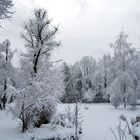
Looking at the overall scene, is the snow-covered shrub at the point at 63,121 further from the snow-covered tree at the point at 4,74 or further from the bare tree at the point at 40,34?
the snow-covered tree at the point at 4,74

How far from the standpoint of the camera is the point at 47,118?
21.4m

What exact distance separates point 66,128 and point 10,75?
44.6ft

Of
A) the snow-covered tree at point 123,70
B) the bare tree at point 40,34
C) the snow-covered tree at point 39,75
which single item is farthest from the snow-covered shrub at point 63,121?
the snow-covered tree at point 123,70

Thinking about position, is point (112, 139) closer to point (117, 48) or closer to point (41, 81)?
point (41, 81)

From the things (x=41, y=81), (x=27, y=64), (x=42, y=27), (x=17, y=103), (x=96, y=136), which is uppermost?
(x=42, y=27)

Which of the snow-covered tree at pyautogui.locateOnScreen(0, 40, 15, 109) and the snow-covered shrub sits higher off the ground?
the snow-covered tree at pyautogui.locateOnScreen(0, 40, 15, 109)

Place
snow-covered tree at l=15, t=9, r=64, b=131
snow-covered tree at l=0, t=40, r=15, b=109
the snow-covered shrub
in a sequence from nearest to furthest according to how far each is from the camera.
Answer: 1. snow-covered tree at l=15, t=9, r=64, b=131
2. the snow-covered shrub
3. snow-covered tree at l=0, t=40, r=15, b=109

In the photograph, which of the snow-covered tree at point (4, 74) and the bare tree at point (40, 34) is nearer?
the bare tree at point (40, 34)

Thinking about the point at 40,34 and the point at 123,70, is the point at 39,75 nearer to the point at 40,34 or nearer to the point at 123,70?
the point at 40,34

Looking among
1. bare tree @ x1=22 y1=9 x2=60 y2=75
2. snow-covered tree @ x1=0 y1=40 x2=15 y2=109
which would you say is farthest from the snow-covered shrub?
snow-covered tree @ x1=0 y1=40 x2=15 y2=109

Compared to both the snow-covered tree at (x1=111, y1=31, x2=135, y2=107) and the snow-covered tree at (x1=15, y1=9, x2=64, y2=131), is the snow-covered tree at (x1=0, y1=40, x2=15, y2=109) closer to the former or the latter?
the snow-covered tree at (x1=15, y1=9, x2=64, y2=131)

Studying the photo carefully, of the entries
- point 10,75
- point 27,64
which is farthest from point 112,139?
point 10,75

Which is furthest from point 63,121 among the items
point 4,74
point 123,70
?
point 123,70

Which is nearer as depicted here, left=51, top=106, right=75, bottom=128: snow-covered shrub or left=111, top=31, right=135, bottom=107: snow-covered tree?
left=51, top=106, right=75, bottom=128: snow-covered shrub
